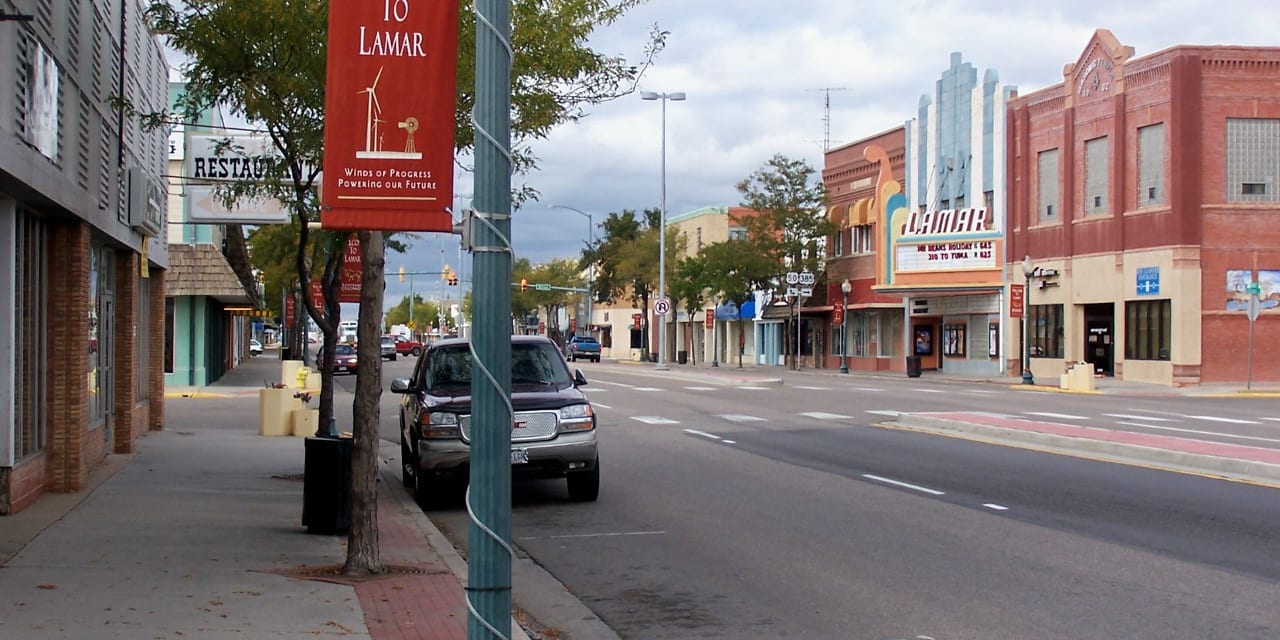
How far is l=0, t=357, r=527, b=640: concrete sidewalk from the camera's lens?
7367 mm

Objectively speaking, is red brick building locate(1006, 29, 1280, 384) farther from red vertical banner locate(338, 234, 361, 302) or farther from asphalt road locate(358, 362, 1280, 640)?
red vertical banner locate(338, 234, 361, 302)

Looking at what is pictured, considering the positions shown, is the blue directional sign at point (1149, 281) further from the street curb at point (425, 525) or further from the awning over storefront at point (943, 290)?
the street curb at point (425, 525)

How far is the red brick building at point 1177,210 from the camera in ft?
135

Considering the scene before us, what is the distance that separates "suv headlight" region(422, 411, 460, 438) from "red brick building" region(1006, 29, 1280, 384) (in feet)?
111

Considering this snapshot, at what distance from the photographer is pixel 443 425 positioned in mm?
13023

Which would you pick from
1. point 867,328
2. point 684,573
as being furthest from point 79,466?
point 867,328

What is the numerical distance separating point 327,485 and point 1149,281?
37329 mm

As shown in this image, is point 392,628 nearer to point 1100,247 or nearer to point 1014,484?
point 1014,484

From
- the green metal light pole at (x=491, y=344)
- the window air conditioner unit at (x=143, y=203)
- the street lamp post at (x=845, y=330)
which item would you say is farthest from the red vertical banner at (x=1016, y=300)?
the green metal light pole at (x=491, y=344)

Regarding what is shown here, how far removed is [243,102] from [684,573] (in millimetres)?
6183

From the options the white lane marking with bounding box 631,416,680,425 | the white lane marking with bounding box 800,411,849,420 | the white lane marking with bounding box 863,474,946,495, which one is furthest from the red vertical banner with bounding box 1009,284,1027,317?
the white lane marking with bounding box 863,474,946,495

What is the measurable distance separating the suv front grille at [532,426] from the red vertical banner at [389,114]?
6742mm

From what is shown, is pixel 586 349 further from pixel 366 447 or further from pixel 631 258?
pixel 366 447

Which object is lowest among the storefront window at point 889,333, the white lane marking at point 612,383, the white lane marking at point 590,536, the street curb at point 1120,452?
the white lane marking at point 590,536
